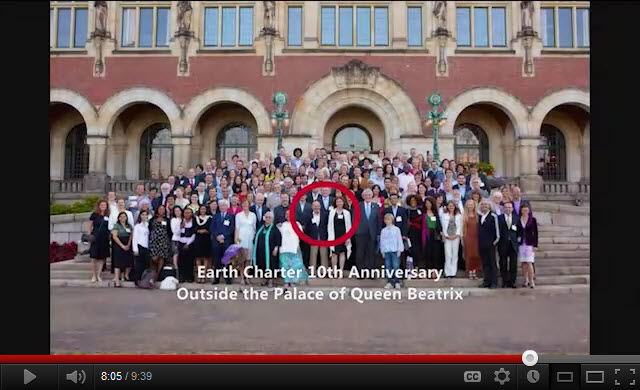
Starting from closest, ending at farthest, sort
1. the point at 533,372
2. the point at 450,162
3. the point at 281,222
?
the point at 533,372
the point at 281,222
the point at 450,162

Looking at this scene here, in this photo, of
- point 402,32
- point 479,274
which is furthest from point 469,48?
point 479,274

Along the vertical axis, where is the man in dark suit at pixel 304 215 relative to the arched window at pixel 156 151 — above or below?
below

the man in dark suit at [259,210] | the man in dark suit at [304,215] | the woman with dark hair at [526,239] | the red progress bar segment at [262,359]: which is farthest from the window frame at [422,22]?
the red progress bar segment at [262,359]

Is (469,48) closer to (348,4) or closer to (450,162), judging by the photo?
(348,4)

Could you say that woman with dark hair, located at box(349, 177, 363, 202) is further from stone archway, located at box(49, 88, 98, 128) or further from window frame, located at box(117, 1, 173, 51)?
stone archway, located at box(49, 88, 98, 128)

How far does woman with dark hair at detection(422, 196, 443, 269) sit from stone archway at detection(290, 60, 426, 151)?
11.0 m

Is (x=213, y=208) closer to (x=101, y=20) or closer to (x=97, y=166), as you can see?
(x=97, y=166)

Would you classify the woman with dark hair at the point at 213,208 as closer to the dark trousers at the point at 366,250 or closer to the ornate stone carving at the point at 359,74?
the dark trousers at the point at 366,250

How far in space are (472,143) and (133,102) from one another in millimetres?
15833

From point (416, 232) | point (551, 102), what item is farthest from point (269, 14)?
point (416, 232)

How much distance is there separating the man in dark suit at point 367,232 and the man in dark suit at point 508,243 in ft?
7.37

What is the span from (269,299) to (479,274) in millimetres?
5592

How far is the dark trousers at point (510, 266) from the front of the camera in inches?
328
